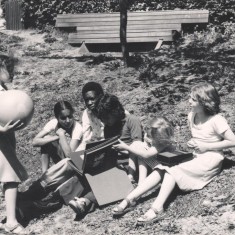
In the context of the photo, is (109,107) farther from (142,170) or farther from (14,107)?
(14,107)

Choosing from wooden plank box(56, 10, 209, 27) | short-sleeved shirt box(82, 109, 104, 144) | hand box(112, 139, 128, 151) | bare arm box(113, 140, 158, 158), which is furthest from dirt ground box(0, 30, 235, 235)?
short-sleeved shirt box(82, 109, 104, 144)

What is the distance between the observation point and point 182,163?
5637 mm

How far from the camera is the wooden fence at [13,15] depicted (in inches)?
647

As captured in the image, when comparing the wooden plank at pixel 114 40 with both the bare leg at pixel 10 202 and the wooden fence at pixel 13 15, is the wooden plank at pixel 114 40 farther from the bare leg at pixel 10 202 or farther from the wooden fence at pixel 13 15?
the bare leg at pixel 10 202

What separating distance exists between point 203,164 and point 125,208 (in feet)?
3.06

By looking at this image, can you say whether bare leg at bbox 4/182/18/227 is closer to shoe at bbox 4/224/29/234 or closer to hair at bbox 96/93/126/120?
shoe at bbox 4/224/29/234

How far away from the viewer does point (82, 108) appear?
29.7 feet

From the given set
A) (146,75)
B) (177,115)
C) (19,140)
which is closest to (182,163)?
(177,115)

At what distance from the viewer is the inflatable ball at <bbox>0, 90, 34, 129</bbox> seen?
5449 mm

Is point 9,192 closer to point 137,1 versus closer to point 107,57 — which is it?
point 107,57

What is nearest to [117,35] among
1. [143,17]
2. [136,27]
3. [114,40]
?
[114,40]

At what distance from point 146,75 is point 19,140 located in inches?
105

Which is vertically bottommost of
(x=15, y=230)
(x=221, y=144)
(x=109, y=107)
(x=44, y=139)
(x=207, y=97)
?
(x=15, y=230)

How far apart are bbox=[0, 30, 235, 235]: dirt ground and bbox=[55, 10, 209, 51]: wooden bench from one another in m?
0.56
